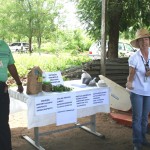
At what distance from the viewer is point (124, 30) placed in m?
11.2

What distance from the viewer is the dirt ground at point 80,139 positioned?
5.09m

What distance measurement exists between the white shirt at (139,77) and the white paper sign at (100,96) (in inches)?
28.3

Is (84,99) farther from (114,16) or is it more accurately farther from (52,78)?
(114,16)

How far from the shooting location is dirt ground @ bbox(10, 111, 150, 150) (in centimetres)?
509

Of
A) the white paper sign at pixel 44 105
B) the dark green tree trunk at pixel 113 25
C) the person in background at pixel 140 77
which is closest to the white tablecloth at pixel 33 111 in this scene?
the white paper sign at pixel 44 105

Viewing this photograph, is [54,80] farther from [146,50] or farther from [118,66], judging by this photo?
[118,66]

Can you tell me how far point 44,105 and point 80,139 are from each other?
1242mm

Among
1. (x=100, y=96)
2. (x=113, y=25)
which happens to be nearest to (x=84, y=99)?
(x=100, y=96)

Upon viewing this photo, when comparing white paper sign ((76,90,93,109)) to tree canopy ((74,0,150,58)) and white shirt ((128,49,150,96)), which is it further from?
tree canopy ((74,0,150,58))

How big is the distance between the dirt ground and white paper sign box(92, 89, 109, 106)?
646mm

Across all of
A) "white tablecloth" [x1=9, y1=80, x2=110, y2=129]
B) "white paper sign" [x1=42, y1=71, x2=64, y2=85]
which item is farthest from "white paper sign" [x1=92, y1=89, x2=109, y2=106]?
"white paper sign" [x1=42, y1=71, x2=64, y2=85]

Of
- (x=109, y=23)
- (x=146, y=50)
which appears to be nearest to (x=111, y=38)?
(x=109, y=23)

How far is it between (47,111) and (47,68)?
6.23 m

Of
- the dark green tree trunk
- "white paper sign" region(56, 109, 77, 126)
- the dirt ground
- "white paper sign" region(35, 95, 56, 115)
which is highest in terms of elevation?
the dark green tree trunk
